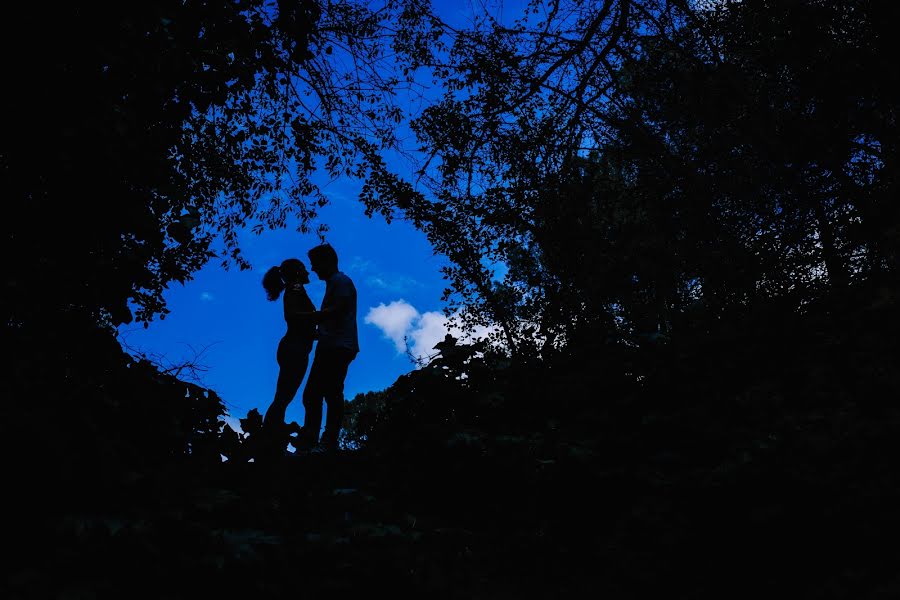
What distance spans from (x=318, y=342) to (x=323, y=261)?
0.84 meters

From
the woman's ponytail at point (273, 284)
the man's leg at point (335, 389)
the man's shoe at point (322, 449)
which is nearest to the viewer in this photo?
the man's shoe at point (322, 449)

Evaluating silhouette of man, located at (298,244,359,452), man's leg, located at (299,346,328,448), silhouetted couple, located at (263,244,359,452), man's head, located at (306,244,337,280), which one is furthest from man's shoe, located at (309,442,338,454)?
man's head, located at (306,244,337,280)

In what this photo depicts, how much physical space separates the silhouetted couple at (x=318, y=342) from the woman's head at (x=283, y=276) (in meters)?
→ 0.01

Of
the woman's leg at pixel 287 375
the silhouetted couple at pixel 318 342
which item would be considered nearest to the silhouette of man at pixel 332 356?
the silhouetted couple at pixel 318 342

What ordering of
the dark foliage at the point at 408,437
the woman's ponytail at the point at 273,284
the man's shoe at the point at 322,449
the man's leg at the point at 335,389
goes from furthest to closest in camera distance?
1. the woman's ponytail at the point at 273,284
2. the man's leg at the point at 335,389
3. the man's shoe at the point at 322,449
4. the dark foliage at the point at 408,437

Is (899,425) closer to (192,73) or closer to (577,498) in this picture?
(577,498)

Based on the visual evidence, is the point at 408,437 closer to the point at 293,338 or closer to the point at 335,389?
the point at 335,389

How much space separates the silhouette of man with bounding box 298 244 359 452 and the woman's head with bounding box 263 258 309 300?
1.32ft

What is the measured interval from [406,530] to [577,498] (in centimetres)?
104

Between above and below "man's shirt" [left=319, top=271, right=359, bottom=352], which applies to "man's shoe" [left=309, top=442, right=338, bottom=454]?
below

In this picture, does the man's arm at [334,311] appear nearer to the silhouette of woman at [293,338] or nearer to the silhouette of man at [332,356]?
the silhouette of man at [332,356]

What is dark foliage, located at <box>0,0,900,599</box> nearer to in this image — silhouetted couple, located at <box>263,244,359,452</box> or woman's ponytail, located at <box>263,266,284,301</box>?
silhouetted couple, located at <box>263,244,359,452</box>

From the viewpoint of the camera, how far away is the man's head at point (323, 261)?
599 cm

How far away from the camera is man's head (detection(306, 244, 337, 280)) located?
5.99 meters
